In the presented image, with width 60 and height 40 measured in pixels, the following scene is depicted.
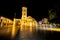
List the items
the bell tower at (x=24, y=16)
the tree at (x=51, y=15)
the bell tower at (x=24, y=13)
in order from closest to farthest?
1. the tree at (x=51, y=15)
2. the bell tower at (x=24, y=16)
3. the bell tower at (x=24, y=13)

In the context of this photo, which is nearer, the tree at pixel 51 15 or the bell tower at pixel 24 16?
the tree at pixel 51 15

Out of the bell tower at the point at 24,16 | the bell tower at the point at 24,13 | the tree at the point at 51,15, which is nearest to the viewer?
the tree at the point at 51,15

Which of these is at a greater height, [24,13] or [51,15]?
[24,13]

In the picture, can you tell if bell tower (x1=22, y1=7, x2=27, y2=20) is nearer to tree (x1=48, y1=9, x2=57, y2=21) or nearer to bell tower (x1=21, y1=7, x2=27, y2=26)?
bell tower (x1=21, y1=7, x2=27, y2=26)

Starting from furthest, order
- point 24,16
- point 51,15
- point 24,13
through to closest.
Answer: point 24,13 < point 24,16 < point 51,15

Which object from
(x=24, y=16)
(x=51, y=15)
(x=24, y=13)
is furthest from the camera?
(x=24, y=13)

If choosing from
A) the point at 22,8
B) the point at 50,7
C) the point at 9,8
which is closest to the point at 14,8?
the point at 9,8

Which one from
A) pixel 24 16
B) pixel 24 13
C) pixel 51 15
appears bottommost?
pixel 51 15

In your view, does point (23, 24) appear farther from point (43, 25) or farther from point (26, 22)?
point (43, 25)

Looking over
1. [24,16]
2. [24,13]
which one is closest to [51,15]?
[24,16]

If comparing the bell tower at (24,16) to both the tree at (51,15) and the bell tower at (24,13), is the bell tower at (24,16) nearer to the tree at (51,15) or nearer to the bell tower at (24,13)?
the bell tower at (24,13)

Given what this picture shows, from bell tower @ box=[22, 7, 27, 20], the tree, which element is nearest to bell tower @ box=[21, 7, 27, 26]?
bell tower @ box=[22, 7, 27, 20]

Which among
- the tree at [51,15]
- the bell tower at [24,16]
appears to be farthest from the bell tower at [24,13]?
the tree at [51,15]

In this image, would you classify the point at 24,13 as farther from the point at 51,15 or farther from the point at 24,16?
the point at 51,15
